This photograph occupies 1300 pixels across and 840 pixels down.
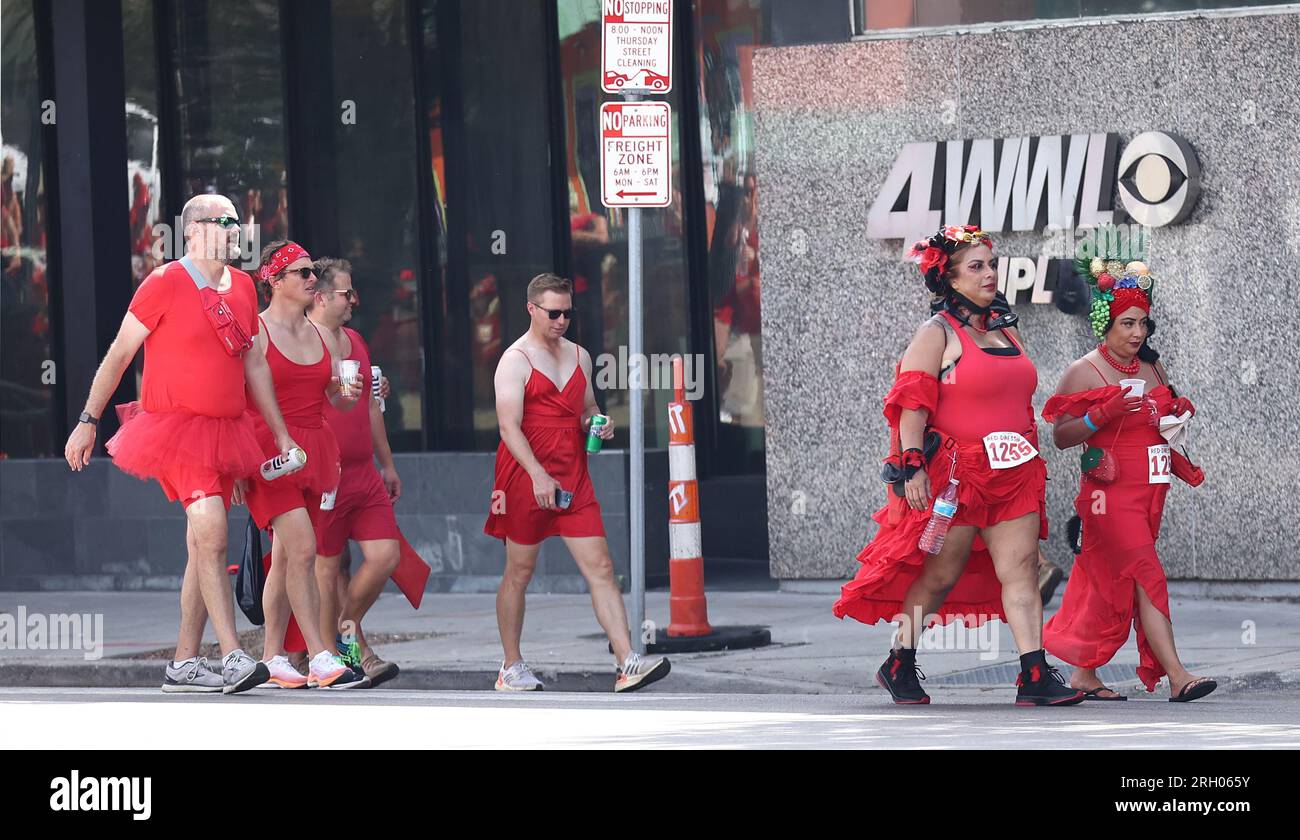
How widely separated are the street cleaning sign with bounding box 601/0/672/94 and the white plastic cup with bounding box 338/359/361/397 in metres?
1.76

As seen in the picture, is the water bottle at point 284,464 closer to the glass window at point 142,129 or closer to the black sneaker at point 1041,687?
the black sneaker at point 1041,687

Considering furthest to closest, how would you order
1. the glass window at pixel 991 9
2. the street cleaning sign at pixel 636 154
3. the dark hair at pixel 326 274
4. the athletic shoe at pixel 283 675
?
the glass window at pixel 991 9 < the dark hair at pixel 326 274 < the street cleaning sign at pixel 636 154 < the athletic shoe at pixel 283 675

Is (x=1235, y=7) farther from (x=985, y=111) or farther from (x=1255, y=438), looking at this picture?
(x=1255, y=438)

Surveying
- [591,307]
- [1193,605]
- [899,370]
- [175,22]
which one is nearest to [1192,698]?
[899,370]

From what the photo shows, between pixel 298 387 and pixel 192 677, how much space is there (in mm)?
1393

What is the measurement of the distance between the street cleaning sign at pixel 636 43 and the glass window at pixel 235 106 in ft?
22.9

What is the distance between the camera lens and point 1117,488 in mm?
9656

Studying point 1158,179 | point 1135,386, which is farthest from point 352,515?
point 1158,179

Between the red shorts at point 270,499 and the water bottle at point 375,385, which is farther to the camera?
the water bottle at point 375,385

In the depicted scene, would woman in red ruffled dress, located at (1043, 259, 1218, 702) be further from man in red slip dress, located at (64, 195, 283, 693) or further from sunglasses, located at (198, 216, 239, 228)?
sunglasses, located at (198, 216, 239, 228)

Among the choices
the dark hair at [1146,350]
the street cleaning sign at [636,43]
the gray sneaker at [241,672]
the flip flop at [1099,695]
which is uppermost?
the street cleaning sign at [636,43]

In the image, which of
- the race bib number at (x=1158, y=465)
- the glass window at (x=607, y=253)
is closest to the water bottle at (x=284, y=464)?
the race bib number at (x=1158, y=465)

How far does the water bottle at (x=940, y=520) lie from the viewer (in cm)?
902

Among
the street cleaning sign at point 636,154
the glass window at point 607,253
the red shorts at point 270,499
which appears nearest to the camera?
the red shorts at point 270,499
